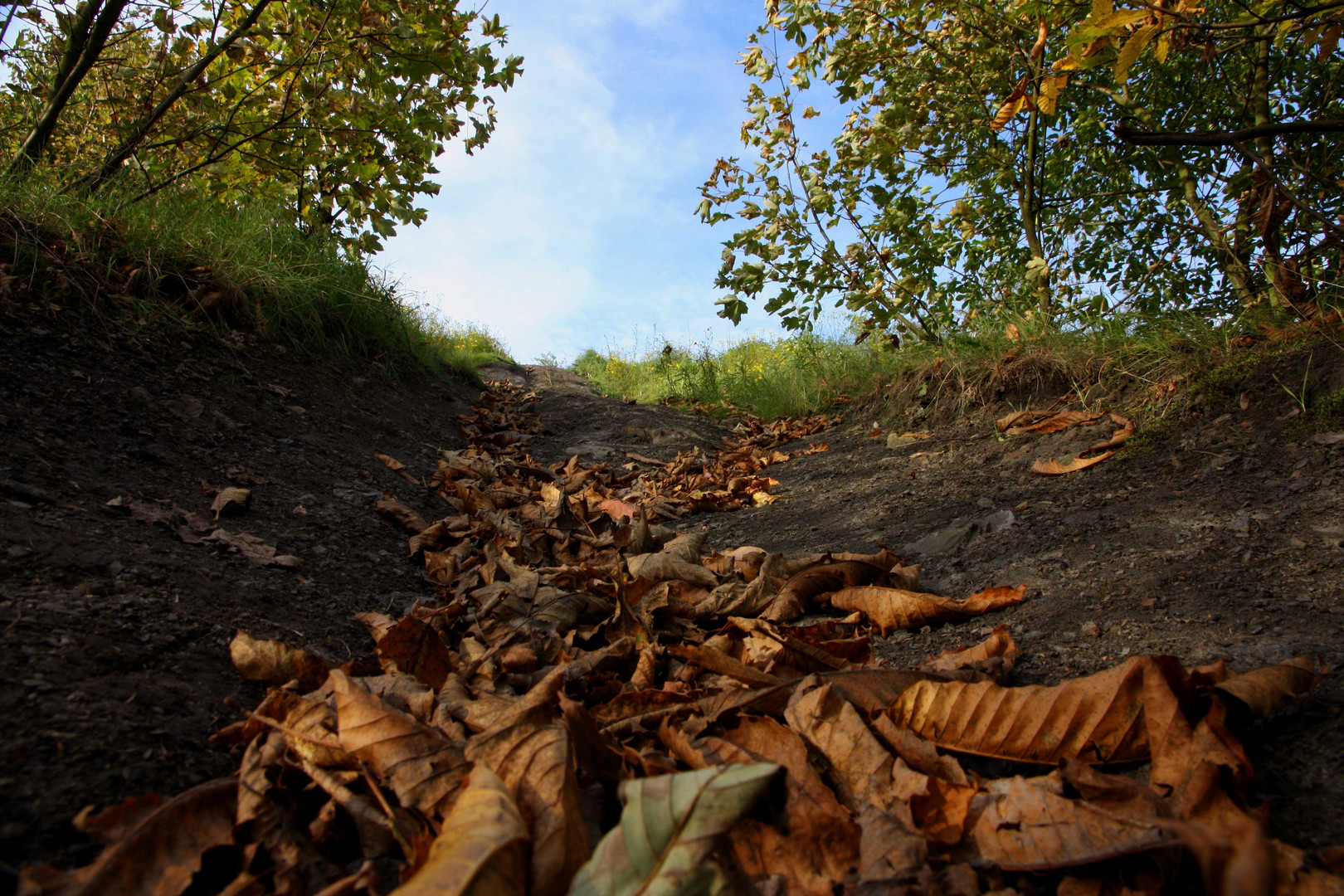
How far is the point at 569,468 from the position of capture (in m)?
3.92

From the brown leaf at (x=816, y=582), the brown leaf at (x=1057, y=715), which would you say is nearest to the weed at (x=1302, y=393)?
the brown leaf at (x=816, y=582)

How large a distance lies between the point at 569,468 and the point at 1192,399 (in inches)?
112

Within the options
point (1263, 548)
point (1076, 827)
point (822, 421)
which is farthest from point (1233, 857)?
point (822, 421)

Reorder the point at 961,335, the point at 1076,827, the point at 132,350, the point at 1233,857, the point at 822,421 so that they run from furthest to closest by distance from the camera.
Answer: the point at 822,421 < the point at 961,335 < the point at 132,350 < the point at 1076,827 < the point at 1233,857

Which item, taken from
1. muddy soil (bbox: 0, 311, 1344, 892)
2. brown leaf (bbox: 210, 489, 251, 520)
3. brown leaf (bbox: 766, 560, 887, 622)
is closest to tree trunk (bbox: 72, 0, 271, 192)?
→ muddy soil (bbox: 0, 311, 1344, 892)

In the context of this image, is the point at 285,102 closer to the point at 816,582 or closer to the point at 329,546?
the point at 329,546

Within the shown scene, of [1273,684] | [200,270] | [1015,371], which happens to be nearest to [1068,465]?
[1015,371]

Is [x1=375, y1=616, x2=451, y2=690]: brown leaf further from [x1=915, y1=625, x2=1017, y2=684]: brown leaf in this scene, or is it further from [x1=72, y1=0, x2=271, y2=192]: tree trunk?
[x1=72, y1=0, x2=271, y2=192]: tree trunk

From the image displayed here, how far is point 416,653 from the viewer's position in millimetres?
1373

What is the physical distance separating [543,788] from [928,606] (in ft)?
3.59

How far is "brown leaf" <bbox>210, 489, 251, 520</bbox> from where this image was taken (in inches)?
79.4

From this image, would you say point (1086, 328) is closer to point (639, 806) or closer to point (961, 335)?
point (961, 335)

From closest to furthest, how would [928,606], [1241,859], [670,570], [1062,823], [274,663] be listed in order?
1. [1241,859]
2. [1062,823]
3. [274,663]
4. [928,606]
5. [670,570]

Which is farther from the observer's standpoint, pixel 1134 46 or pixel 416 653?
pixel 1134 46
